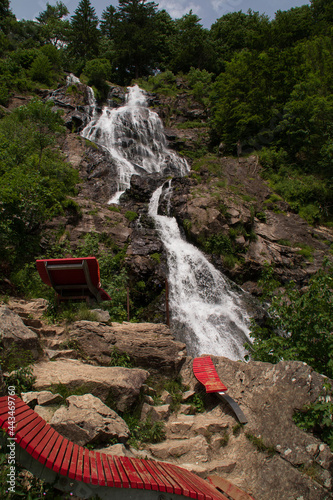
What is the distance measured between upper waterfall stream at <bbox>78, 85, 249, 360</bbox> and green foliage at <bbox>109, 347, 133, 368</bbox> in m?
5.22

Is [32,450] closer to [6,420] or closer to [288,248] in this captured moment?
[6,420]

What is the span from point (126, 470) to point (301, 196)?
22.1m

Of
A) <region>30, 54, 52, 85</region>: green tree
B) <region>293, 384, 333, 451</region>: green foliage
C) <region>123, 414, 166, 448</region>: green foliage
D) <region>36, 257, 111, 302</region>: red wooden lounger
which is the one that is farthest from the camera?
<region>30, 54, 52, 85</region>: green tree

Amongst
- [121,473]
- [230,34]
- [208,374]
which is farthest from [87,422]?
[230,34]

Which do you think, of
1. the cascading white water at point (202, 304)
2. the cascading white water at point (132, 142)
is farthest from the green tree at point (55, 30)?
the cascading white water at point (202, 304)

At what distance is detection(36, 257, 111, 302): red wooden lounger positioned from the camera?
6.77 metres

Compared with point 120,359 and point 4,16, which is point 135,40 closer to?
point 4,16

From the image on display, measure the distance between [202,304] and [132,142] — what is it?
16.9m

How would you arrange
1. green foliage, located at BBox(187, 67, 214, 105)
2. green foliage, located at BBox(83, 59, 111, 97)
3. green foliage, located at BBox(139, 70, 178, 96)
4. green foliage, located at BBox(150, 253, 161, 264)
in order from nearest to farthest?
green foliage, located at BBox(150, 253, 161, 264) → green foliage, located at BBox(83, 59, 111, 97) → green foliage, located at BBox(187, 67, 214, 105) → green foliage, located at BBox(139, 70, 178, 96)

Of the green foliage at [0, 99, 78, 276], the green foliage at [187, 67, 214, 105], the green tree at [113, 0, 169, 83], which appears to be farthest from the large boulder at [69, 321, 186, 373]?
the green tree at [113, 0, 169, 83]

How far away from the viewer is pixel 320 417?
439 cm

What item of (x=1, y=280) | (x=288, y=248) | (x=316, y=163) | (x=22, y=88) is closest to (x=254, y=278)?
(x=288, y=248)

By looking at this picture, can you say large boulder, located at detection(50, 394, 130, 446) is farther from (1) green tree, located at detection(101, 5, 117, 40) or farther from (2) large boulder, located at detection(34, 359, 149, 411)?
(1) green tree, located at detection(101, 5, 117, 40)

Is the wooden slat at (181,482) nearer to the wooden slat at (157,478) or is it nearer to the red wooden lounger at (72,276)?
the wooden slat at (157,478)
